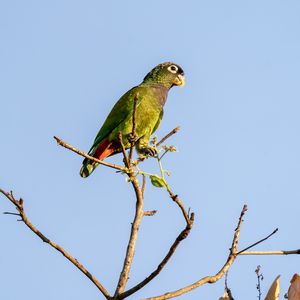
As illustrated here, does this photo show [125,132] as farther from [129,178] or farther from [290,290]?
[290,290]

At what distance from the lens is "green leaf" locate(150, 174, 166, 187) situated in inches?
127

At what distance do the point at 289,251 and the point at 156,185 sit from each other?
89 cm

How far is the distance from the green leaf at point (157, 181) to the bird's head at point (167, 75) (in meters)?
4.79

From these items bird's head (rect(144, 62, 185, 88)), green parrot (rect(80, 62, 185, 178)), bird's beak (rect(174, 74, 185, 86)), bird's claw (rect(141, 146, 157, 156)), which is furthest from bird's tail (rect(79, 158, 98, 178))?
bird's beak (rect(174, 74, 185, 86))

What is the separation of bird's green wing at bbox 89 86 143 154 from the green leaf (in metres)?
3.63

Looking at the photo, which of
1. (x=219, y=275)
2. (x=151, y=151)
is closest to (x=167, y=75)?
(x=151, y=151)

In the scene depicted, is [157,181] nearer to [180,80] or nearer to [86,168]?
[86,168]

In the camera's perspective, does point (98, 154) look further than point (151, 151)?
Yes

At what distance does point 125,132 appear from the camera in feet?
22.4

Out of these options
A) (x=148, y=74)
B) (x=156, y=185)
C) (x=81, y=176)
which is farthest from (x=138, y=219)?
(x=148, y=74)

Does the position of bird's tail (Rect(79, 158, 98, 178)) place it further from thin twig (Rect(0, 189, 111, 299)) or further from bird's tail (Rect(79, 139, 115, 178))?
thin twig (Rect(0, 189, 111, 299))

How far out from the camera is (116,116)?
7.12m

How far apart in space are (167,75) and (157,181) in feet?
16.7

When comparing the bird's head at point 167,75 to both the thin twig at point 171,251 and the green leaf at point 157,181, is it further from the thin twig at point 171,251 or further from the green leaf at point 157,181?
the thin twig at point 171,251
